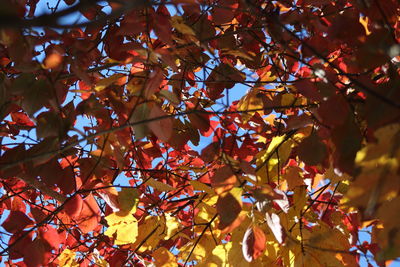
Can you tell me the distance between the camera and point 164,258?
74.0 inches

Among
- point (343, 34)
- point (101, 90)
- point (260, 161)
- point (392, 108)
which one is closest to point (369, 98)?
point (392, 108)

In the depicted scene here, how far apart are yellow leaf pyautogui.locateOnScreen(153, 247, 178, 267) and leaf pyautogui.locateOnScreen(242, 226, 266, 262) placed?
0.49 meters

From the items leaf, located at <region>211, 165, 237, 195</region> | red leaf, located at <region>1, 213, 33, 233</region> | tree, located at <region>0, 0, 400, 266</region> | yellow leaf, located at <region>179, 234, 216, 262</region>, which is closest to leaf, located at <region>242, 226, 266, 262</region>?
tree, located at <region>0, 0, 400, 266</region>

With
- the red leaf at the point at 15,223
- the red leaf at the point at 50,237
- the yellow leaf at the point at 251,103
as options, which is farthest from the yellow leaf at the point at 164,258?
the yellow leaf at the point at 251,103

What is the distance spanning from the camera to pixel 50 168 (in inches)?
61.4

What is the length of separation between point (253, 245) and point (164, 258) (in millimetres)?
543

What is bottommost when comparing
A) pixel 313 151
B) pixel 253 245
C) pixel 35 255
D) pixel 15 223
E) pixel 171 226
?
pixel 253 245

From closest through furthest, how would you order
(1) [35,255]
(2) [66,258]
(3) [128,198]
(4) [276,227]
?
(4) [276,227] → (1) [35,255] → (3) [128,198] → (2) [66,258]

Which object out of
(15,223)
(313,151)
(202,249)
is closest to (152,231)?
(202,249)

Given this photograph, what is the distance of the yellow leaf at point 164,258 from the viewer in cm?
186

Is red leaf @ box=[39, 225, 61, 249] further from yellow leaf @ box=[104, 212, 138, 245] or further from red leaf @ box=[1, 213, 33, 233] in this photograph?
yellow leaf @ box=[104, 212, 138, 245]

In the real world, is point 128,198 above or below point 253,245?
above

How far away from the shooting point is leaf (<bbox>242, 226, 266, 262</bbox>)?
56.7 inches

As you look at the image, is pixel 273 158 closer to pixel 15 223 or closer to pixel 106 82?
pixel 106 82
